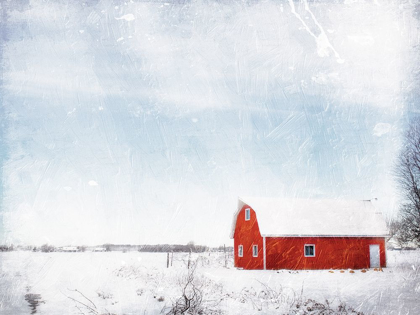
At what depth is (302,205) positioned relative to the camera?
21094mm

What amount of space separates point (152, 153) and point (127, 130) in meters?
1.14

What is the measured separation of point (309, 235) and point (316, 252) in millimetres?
1069

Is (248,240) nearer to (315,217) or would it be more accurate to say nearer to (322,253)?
(315,217)

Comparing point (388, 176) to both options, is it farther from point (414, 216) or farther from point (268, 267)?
point (268, 267)

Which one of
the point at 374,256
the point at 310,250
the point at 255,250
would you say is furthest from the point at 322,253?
the point at 255,250

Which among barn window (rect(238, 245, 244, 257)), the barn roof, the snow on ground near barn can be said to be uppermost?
the barn roof

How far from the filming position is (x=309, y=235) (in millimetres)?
19281

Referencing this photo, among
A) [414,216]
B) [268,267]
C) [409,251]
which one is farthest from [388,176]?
[409,251]

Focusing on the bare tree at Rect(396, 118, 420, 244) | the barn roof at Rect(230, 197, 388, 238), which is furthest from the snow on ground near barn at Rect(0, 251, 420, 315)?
the barn roof at Rect(230, 197, 388, 238)

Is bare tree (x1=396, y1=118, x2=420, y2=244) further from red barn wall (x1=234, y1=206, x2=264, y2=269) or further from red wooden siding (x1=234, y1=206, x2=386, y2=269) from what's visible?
red barn wall (x1=234, y1=206, x2=264, y2=269)

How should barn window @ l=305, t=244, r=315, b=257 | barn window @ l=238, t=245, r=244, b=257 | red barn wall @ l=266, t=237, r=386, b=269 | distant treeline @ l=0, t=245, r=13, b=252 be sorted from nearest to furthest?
distant treeline @ l=0, t=245, r=13, b=252, red barn wall @ l=266, t=237, r=386, b=269, barn window @ l=305, t=244, r=315, b=257, barn window @ l=238, t=245, r=244, b=257

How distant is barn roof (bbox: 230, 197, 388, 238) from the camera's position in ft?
63.5

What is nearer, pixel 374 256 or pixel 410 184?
pixel 410 184

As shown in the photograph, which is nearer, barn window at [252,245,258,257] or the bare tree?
the bare tree
